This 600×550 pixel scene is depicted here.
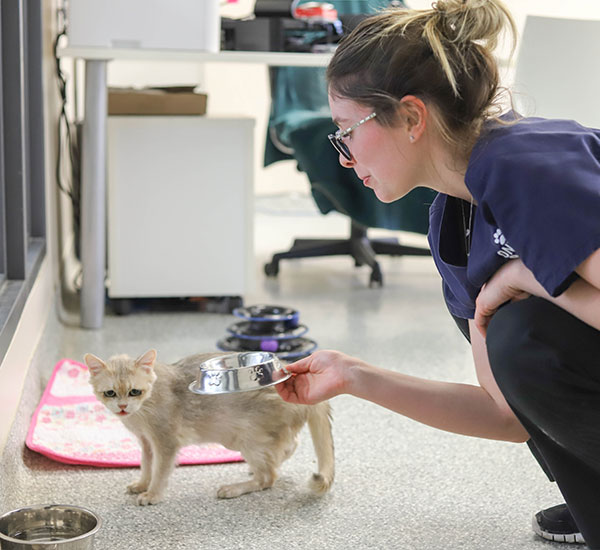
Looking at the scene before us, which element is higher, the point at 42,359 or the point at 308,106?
the point at 308,106

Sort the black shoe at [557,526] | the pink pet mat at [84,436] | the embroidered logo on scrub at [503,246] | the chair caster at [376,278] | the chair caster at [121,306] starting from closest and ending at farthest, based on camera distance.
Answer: the embroidered logo on scrub at [503,246] → the black shoe at [557,526] → the pink pet mat at [84,436] → the chair caster at [121,306] → the chair caster at [376,278]

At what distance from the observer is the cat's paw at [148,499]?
1.53 m

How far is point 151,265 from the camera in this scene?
2789 mm

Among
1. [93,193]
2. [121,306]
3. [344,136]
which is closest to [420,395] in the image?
[344,136]

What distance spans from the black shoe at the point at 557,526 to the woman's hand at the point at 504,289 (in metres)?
0.39

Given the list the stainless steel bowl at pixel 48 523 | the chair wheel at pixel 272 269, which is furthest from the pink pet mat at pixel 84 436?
the chair wheel at pixel 272 269

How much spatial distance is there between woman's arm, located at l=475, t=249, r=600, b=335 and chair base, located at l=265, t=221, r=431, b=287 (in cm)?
223

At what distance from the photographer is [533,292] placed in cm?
110

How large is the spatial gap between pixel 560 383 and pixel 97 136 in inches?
69.7

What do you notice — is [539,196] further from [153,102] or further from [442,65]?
[153,102]

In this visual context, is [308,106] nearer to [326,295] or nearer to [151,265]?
[326,295]

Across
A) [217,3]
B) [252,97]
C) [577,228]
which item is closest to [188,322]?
[217,3]

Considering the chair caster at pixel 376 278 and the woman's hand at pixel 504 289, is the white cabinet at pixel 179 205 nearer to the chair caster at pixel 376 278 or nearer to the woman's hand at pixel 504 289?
the chair caster at pixel 376 278

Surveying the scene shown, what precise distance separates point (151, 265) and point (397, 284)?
105 centimetres
